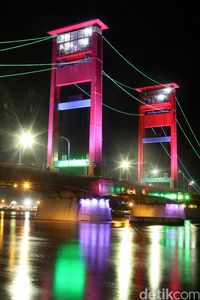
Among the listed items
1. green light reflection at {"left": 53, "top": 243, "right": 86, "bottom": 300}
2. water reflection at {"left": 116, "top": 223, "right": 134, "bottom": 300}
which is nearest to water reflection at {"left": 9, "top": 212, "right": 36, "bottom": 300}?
green light reflection at {"left": 53, "top": 243, "right": 86, "bottom": 300}

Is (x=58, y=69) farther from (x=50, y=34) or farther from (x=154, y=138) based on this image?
(x=154, y=138)

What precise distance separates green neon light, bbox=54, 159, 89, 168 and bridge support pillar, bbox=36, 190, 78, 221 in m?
3.89

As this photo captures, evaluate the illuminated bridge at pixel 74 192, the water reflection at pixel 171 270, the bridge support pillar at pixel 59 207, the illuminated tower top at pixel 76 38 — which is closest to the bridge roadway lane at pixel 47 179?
the illuminated bridge at pixel 74 192

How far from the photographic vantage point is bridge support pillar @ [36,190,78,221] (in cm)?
6349

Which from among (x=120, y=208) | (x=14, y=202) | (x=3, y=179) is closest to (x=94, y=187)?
(x=3, y=179)

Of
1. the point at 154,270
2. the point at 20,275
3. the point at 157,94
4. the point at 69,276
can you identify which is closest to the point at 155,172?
the point at 157,94

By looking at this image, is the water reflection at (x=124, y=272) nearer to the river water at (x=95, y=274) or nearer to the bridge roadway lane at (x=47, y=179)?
the river water at (x=95, y=274)

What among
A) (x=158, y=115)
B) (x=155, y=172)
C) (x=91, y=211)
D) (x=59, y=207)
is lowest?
(x=91, y=211)

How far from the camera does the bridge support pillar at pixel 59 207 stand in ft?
208

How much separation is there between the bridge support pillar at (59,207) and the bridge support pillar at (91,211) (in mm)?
897

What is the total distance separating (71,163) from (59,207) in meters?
6.80

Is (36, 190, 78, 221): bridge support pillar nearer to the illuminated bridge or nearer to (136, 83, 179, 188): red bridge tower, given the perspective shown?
the illuminated bridge

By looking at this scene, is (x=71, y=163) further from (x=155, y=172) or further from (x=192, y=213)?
(x=192, y=213)

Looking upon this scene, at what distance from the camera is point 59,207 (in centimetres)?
6462
